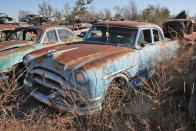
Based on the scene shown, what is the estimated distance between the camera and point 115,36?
374 cm

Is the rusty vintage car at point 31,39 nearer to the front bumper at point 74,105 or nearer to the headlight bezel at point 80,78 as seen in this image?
the front bumper at point 74,105

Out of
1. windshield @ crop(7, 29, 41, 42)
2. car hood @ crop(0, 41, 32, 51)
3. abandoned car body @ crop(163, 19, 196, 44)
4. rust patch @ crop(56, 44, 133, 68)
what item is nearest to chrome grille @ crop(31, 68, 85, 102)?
rust patch @ crop(56, 44, 133, 68)

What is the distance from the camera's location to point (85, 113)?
241 cm

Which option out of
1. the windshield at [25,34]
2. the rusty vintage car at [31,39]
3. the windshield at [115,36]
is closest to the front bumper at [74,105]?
the windshield at [115,36]

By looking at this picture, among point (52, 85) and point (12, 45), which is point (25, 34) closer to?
point (12, 45)

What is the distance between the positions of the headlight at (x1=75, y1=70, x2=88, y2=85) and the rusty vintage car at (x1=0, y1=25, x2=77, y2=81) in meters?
2.32

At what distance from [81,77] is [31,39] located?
135 inches

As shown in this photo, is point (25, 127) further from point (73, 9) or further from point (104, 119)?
point (73, 9)

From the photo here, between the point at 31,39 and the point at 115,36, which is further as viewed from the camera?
the point at 31,39

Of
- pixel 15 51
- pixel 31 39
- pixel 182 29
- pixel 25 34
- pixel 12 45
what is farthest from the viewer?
pixel 182 29

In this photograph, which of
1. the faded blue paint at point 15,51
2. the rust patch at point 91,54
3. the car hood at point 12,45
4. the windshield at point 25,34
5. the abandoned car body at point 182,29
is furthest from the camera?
the abandoned car body at point 182,29

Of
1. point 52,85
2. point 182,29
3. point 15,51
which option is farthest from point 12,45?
point 182,29

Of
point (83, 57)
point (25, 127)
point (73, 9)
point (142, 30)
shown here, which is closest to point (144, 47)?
point (142, 30)

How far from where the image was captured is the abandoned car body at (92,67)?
2.41m
